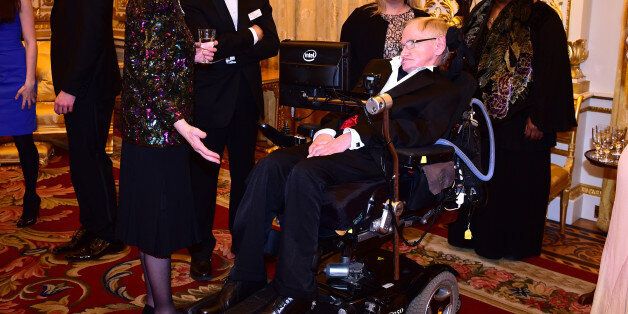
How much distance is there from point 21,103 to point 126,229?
6.27ft

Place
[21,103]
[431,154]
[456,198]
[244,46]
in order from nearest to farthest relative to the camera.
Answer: [431,154], [456,198], [244,46], [21,103]

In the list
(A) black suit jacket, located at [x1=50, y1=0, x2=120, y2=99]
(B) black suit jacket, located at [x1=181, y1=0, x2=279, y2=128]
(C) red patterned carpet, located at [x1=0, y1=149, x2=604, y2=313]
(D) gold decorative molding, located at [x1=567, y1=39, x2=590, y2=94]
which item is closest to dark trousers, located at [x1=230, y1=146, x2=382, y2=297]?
(B) black suit jacket, located at [x1=181, y1=0, x2=279, y2=128]

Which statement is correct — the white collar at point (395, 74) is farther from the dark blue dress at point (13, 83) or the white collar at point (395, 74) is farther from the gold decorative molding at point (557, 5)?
the dark blue dress at point (13, 83)

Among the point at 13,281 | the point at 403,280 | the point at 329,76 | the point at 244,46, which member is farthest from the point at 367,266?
the point at 13,281

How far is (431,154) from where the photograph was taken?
2717 mm

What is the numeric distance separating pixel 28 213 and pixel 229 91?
1.76m

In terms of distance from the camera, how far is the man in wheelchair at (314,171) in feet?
8.85

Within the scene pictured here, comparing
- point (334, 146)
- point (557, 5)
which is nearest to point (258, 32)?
point (334, 146)

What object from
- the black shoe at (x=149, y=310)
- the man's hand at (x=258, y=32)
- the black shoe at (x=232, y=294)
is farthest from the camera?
the man's hand at (x=258, y=32)

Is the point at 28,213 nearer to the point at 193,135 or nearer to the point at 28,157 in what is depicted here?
the point at 28,157

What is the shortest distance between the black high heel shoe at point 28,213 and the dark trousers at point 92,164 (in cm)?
70

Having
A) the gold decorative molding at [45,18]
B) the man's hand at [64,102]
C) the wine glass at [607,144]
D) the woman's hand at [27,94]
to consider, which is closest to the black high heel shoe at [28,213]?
the woman's hand at [27,94]

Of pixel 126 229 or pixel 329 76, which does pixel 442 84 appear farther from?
pixel 126 229

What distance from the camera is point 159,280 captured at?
290cm
